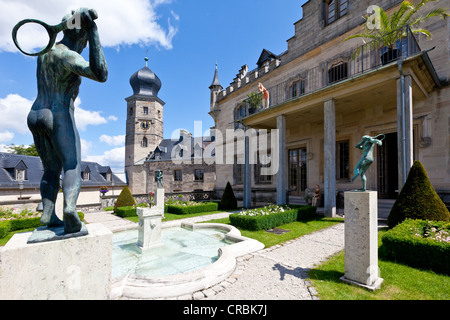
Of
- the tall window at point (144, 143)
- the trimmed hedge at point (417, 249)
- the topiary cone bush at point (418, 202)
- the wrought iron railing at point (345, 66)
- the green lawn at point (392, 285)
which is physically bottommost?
the green lawn at point (392, 285)

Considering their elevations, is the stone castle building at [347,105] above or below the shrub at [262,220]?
above

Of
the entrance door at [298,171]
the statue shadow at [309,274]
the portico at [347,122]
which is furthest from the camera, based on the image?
the entrance door at [298,171]

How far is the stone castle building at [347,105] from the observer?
28.3ft

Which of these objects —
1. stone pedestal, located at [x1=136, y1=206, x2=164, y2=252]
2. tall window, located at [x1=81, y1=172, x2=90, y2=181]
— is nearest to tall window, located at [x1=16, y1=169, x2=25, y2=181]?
tall window, located at [x1=81, y1=172, x2=90, y2=181]

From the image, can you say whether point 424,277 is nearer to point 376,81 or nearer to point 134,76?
point 376,81

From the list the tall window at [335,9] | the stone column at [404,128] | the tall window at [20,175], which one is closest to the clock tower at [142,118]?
the tall window at [20,175]

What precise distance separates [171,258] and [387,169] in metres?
12.2

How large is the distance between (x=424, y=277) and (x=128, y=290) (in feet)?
17.6

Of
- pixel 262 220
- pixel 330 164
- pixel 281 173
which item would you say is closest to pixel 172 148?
pixel 281 173

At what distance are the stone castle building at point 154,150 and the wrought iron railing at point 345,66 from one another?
51.9 feet

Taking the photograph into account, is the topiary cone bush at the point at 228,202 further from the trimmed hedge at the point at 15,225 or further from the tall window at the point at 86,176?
the tall window at the point at 86,176

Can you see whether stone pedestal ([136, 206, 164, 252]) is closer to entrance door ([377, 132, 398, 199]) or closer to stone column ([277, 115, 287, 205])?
stone column ([277, 115, 287, 205])

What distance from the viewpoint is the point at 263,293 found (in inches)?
141

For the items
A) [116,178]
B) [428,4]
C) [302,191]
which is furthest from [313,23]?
[116,178]
